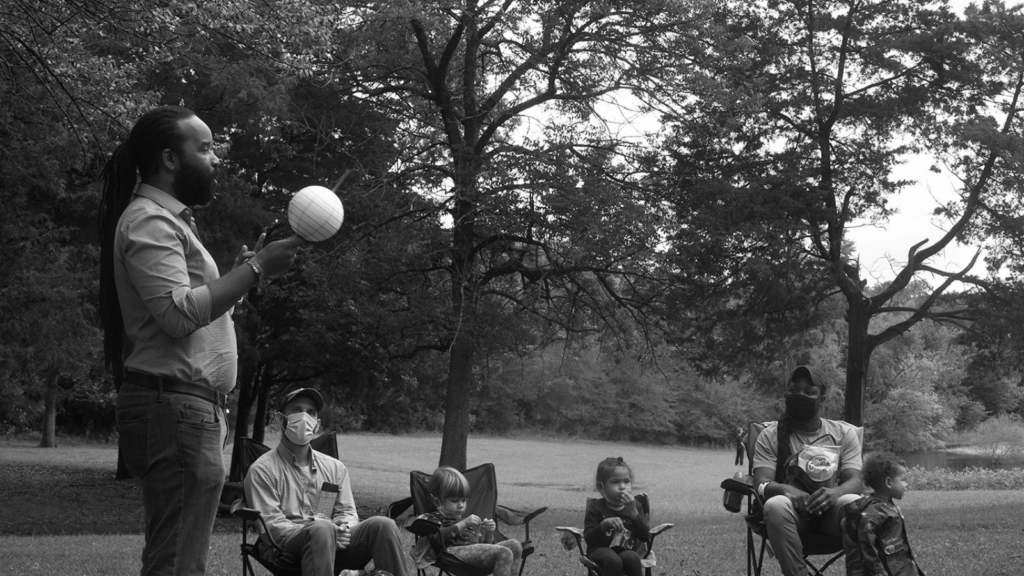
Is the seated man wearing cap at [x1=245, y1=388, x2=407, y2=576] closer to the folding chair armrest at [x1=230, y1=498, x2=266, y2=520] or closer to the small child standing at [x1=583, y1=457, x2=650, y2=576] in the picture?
the folding chair armrest at [x1=230, y1=498, x2=266, y2=520]

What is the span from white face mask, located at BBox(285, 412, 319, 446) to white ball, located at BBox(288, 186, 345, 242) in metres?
2.74

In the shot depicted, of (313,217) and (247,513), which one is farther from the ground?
(313,217)

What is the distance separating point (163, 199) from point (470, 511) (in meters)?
4.24

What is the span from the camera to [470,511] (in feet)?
21.1

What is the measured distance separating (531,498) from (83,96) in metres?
16.2

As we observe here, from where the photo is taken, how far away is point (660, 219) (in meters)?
12.8

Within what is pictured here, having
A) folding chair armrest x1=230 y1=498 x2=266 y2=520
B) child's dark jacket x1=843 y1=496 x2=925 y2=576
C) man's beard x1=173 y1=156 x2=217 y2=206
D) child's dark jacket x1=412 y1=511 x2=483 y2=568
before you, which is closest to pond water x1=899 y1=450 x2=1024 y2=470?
child's dark jacket x1=843 y1=496 x2=925 y2=576

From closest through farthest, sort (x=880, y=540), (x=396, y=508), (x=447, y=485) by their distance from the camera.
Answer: (x=880, y=540)
(x=447, y=485)
(x=396, y=508)

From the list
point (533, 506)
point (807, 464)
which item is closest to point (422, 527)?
point (807, 464)

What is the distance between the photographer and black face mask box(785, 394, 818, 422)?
597 centimetres

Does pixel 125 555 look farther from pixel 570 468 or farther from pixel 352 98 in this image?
pixel 570 468

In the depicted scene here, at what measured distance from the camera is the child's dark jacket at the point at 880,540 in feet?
16.3

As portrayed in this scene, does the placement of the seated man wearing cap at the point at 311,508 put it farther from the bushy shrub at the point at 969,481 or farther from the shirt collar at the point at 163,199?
the bushy shrub at the point at 969,481

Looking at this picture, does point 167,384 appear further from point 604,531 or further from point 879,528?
point 879,528
